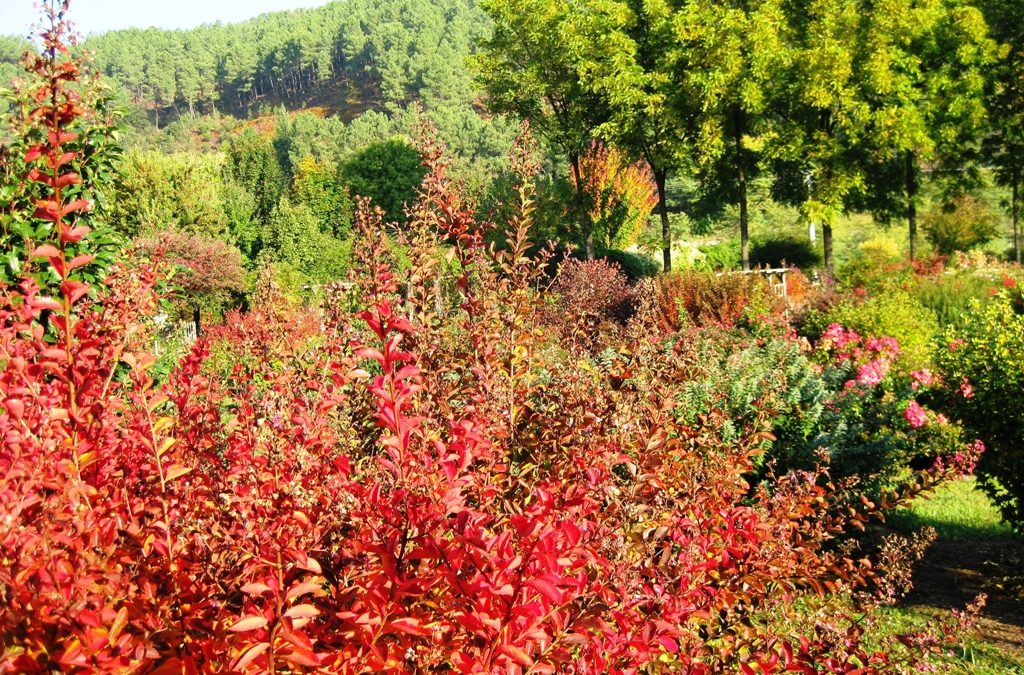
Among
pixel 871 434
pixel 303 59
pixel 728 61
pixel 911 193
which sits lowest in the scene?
pixel 871 434

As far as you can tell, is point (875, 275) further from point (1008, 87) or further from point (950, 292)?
point (1008, 87)

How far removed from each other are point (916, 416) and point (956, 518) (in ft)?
3.97

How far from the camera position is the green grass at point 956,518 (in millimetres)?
6914

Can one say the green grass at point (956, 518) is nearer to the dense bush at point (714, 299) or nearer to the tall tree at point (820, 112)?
the dense bush at point (714, 299)

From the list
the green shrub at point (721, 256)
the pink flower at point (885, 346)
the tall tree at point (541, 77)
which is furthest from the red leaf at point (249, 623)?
the green shrub at point (721, 256)

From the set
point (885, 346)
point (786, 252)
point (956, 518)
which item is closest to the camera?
point (956, 518)

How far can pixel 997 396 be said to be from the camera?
17.6 ft

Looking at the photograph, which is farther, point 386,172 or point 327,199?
point 386,172

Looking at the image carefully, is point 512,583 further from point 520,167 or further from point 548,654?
point 520,167

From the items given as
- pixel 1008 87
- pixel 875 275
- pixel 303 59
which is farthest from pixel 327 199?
pixel 303 59

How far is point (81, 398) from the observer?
203 centimetres

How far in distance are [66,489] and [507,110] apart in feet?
87.8

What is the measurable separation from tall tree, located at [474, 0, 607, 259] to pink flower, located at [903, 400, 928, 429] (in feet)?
54.3

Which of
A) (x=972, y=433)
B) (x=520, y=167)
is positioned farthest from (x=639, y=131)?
(x=520, y=167)
